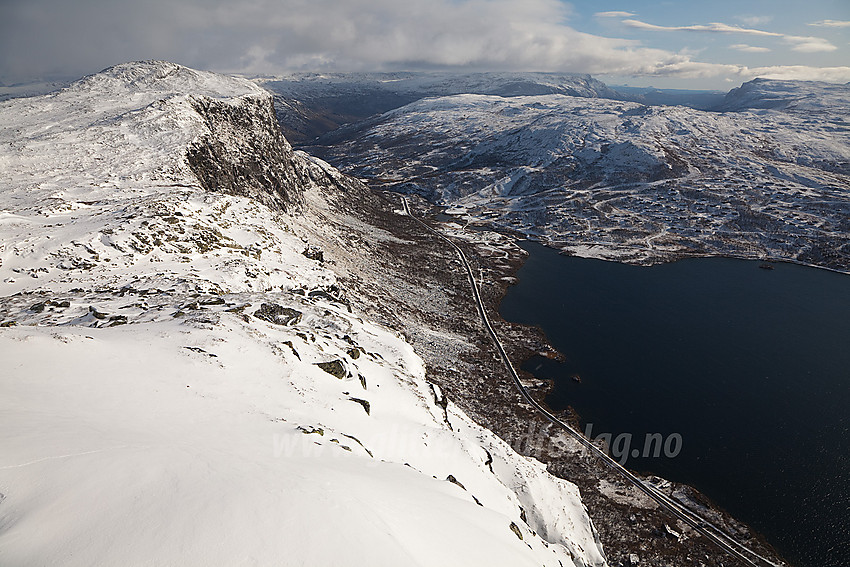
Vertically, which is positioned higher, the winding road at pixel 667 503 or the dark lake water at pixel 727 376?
the dark lake water at pixel 727 376

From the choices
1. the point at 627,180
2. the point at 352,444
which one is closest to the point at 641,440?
the point at 352,444

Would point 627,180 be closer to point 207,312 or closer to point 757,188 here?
point 757,188

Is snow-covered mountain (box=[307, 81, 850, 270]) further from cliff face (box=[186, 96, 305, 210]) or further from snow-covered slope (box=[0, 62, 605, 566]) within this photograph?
snow-covered slope (box=[0, 62, 605, 566])

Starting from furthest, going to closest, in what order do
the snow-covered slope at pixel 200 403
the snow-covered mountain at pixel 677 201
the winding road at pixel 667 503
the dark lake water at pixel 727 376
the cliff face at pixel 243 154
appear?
the snow-covered mountain at pixel 677 201, the cliff face at pixel 243 154, the dark lake water at pixel 727 376, the winding road at pixel 667 503, the snow-covered slope at pixel 200 403

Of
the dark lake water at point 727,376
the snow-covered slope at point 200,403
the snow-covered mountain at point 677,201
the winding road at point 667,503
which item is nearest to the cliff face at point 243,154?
the snow-covered slope at point 200,403

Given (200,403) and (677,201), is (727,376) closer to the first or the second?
(200,403)

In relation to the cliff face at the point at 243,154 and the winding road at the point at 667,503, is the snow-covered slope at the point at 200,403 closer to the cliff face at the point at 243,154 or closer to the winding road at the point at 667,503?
the cliff face at the point at 243,154
